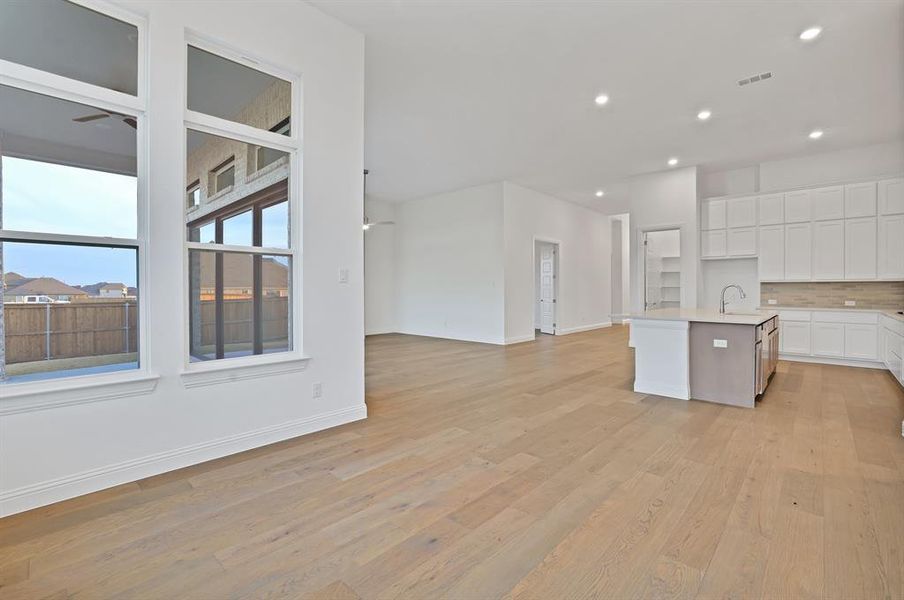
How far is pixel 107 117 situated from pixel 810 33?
5317mm

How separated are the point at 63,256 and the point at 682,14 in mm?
4616

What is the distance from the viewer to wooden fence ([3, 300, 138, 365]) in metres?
2.19

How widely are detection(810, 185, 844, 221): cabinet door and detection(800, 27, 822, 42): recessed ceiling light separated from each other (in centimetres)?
349

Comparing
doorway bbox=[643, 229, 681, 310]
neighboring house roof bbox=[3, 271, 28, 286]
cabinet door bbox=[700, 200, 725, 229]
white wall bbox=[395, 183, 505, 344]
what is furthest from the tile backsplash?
neighboring house roof bbox=[3, 271, 28, 286]

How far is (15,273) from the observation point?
2.20m

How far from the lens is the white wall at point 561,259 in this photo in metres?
8.10

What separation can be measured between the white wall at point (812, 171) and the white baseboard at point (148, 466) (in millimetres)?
7627

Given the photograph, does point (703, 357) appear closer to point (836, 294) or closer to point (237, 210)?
point (836, 294)

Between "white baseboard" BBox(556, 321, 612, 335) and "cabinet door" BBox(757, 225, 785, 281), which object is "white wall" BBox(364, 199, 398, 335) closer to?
"white baseboard" BBox(556, 321, 612, 335)

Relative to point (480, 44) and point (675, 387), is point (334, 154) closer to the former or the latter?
point (480, 44)

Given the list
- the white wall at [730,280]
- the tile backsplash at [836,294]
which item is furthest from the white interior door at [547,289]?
the tile backsplash at [836,294]

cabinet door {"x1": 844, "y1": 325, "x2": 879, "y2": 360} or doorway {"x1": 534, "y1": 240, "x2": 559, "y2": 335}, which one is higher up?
doorway {"x1": 534, "y1": 240, "x2": 559, "y2": 335}

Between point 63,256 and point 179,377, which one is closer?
point 63,256

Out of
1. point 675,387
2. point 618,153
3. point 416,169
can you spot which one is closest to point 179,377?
point 675,387
